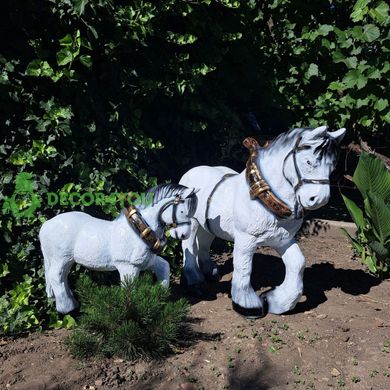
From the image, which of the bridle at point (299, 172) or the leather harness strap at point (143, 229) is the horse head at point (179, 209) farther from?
the bridle at point (299, 172)

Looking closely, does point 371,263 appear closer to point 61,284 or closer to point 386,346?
point 386,346

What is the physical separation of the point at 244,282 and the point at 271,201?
2.05 ft

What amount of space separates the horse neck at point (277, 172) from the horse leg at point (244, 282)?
39 centimetres

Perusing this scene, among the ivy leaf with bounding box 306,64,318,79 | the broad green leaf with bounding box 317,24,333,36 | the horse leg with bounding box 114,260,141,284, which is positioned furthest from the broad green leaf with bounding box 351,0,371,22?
the horse leg with bounding box 114,260,141,284

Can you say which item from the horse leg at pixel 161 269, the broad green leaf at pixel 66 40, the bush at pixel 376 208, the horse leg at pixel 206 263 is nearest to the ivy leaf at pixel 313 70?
the bush at pixel 376 208

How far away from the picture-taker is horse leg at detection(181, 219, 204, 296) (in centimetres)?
428

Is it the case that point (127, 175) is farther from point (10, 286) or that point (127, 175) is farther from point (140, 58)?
point (10, 286)

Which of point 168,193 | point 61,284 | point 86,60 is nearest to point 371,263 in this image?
point 168,193

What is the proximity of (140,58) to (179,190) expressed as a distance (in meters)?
1.37

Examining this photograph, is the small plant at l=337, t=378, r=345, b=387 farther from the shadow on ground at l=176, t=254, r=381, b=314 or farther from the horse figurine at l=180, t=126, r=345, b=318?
the shadow on ground at l=176, t=254, r=381, b=314

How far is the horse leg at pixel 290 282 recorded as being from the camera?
377 centimetres

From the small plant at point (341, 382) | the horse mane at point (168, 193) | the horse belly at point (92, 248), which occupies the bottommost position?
the small plant at point (341, 382)

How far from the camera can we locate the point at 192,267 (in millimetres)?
4324

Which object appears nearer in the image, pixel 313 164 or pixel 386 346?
pixel 313 164
